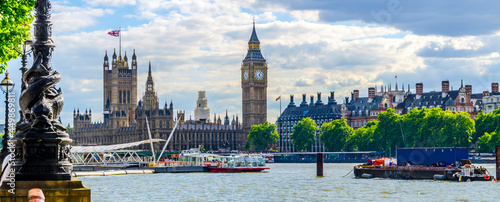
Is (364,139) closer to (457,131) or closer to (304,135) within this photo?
(457,131)

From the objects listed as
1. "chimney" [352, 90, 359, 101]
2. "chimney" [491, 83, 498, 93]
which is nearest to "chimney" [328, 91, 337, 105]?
"chimney" [352, 90, 359, 101]

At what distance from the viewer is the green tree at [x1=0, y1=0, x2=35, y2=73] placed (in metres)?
17.8

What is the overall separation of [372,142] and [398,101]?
30098mm

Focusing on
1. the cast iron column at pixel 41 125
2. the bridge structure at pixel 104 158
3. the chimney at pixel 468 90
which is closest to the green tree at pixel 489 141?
the chimney at pixel 468 90

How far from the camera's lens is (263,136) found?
611 ft

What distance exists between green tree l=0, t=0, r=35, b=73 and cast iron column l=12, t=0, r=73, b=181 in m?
1.34

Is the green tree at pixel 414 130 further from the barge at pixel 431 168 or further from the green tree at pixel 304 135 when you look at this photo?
the green tree at pixel 304 135

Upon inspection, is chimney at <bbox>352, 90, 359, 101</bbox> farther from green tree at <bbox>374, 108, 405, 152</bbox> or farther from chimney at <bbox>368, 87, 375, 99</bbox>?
green tree at <bbox>374, 108, 405, 152</bbox>

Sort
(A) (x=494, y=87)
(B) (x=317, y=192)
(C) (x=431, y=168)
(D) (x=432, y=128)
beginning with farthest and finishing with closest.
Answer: (A) (x=494, y=87), (D) (x=432, y=128), (C) (x=431, y=168), (B) (x=317, y=192)

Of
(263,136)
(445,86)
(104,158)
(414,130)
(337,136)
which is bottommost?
(104,158)

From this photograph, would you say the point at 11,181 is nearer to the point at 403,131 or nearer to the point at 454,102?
the point at 403,131

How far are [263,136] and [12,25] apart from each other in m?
169

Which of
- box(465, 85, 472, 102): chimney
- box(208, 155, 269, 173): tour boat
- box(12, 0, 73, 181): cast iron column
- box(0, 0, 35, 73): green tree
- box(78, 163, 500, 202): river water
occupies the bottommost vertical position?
box(78, 163, 500, 202): river water

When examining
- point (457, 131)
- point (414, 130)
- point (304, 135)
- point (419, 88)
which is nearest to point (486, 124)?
point (457, 131)
